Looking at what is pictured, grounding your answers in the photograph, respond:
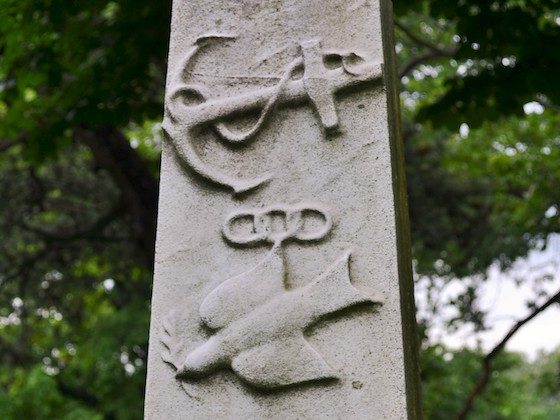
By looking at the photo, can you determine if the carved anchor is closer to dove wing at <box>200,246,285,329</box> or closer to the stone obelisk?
the stone obelisk

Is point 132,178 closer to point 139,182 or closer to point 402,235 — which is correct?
point 139,182

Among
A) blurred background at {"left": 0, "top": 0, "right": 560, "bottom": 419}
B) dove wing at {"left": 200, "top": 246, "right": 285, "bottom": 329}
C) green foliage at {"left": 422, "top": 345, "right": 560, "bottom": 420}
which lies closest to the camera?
dove wing at {"left": 200, "top": 246, "right": 285, "bottom": 329}

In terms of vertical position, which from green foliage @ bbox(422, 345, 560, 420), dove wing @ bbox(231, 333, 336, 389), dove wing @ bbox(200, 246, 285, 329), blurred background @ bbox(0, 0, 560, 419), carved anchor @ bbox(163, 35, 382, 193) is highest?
carved anchor @ bbox(163, 35, 382, 193)

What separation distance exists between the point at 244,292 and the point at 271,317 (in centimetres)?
13

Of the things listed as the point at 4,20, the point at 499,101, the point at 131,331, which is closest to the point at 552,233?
the point at 499,101

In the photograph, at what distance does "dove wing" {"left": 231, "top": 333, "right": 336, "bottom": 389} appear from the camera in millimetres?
2521

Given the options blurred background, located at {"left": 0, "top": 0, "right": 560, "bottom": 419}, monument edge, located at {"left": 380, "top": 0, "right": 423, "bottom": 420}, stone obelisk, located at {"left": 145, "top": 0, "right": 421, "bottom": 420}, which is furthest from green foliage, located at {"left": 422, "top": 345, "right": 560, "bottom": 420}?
stone obelisk, located at {"left": 145, "top": 0, "right": 421, "bottom": 420}

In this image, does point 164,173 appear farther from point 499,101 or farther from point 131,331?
point 131,331

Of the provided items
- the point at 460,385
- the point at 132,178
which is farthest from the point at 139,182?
the point at 460,385

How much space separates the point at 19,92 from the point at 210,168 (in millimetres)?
3427

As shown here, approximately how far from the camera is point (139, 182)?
818cm

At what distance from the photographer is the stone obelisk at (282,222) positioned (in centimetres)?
254

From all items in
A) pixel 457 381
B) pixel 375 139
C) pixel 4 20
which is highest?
pixel 375 139

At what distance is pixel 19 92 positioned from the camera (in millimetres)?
5828
